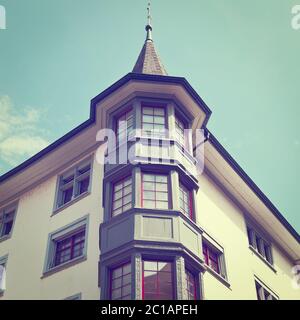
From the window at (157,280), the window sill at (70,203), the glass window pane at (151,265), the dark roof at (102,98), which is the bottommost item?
the window at (157,280)

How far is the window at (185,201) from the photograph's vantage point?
58.7 feet

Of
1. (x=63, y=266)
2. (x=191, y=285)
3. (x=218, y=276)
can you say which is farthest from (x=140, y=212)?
(x=218, y=276)

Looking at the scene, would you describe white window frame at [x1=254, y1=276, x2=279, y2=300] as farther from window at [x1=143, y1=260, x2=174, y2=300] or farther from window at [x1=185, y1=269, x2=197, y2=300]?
window at [x1=143, y1=260, x2=174, y2=300]

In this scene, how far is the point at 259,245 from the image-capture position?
86.0ft

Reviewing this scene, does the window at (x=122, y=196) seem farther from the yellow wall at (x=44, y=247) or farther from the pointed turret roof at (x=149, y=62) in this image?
the pointed turret roof at (x=149, y=62)

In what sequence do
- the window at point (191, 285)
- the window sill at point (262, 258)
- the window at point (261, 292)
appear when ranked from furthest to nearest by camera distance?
1. the window sill at point (262, 258)
2. the window at point (261, 292)
3. the window at point (191, 285)

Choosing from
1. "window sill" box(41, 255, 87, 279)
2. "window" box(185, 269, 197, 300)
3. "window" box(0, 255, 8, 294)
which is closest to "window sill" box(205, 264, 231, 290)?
"window" box(185, 269, 197, 300)

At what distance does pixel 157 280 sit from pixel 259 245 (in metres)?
12.4

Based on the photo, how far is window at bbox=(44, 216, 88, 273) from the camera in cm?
1950

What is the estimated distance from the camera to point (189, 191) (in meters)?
18.9

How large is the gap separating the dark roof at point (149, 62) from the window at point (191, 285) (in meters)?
9.10

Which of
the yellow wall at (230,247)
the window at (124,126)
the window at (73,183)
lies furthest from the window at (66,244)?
Result: the yellow wall at (230,247)
